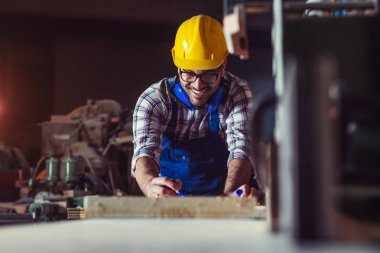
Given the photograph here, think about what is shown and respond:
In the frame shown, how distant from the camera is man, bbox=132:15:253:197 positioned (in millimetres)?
2629

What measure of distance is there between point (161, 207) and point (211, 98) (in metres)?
1.76

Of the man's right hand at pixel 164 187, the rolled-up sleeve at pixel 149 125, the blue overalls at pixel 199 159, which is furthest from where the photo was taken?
the blue overalls at pixel 199 159

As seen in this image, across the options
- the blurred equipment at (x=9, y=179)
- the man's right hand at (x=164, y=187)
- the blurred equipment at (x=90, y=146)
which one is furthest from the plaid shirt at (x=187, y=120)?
the blurred equipment at (x=9, y=179)

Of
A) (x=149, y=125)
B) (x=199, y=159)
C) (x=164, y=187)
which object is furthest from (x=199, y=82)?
(x=164, y=187)

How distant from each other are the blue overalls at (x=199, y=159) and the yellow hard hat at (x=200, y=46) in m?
0.14

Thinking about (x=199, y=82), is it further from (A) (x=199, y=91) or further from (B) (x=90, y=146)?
(B) (x=90, y=146)

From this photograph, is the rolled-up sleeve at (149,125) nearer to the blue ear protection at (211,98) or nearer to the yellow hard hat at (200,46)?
the blue ear protection at (211,98)

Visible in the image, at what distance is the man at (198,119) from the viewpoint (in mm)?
2629

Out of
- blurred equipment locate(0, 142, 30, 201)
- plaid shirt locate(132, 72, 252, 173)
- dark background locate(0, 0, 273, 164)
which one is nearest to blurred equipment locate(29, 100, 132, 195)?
blurred equipment locate(0, 142, 30, 201)

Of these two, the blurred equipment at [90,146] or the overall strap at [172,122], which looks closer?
the overall strap at [172,122]

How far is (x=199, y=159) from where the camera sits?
298 cm

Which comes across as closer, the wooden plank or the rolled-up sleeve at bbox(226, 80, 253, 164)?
the wooden plank

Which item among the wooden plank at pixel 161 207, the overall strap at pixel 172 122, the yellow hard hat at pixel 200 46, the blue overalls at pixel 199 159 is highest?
the yellow hard hat at pixel 200 46

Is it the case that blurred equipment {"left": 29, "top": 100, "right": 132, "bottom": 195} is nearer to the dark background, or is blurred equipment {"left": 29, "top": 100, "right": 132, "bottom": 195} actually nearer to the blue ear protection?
the dark background
